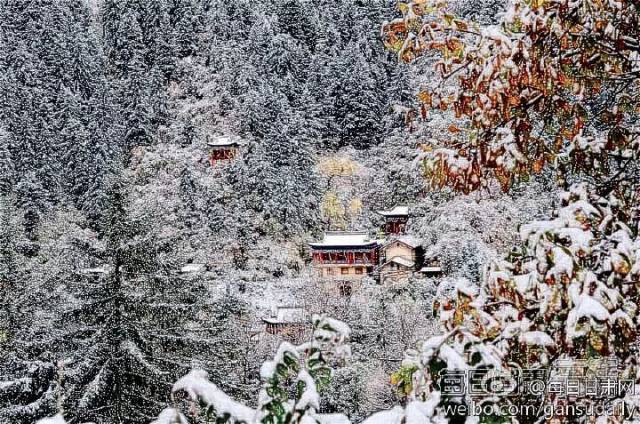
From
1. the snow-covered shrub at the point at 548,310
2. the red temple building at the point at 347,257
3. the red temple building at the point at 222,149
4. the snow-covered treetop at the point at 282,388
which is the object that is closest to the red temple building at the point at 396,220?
the red temple building at the point at 347,257

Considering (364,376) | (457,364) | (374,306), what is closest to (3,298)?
(364,376)

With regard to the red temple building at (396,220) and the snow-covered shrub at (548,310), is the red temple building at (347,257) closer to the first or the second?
the red temple building at (396,220)

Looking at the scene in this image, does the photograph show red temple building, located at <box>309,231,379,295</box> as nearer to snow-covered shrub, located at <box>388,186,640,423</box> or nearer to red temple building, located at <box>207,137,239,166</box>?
red temple building, located at <box>207,137,239,166</box>

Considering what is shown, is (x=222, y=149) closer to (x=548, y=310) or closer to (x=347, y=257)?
(x=347, y=257)

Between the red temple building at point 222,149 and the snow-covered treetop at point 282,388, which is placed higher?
the snow-covered treetop at point 282,388

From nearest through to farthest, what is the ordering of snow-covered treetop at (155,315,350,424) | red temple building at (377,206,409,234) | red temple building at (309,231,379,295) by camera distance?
1. snow-covered treetop at (155,315,350,424)
2. red temple building at (309,231,379,295)
3. red temple building at (377,206,409,234)

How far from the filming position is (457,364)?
58.1 inches

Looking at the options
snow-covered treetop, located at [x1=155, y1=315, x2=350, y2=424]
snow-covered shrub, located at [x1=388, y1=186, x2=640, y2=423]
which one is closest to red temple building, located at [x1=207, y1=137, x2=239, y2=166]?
snow-covered shrub, located at [x1=388, y1=186, x2=640, y2=423]

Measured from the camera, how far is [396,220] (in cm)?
2838

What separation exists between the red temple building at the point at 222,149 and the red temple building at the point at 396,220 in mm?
9250

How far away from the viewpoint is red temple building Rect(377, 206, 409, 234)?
28.0 metres

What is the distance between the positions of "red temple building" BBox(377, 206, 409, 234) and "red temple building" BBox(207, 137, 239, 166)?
9250 mm

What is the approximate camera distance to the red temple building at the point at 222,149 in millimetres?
33231

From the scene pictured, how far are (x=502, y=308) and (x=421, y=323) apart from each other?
17.8m
